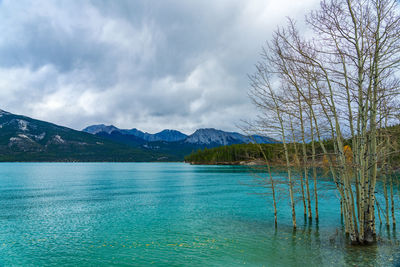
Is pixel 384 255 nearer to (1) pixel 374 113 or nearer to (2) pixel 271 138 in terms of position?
(1) pixel 374 113

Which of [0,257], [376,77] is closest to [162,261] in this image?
[0,257]

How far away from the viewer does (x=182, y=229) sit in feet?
62.2

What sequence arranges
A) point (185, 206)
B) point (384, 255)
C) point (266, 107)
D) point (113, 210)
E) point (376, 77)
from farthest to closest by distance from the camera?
point (185, 206) → point (113, 210) → point (266, 107) → point (384, 255) → point (376, 77)

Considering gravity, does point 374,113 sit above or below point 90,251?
above

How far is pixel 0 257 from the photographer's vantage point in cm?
1360

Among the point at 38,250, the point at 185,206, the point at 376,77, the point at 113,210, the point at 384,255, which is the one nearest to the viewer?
the point at 376,77

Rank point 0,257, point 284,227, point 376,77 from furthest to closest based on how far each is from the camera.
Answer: point 284,227, point 0,257, point 376,77

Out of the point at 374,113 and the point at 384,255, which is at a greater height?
the point at 374,113

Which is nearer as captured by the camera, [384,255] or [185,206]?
[384,255]

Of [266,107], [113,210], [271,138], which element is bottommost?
[113,210]

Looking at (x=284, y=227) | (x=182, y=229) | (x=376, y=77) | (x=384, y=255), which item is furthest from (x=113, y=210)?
(x=376, y=77)

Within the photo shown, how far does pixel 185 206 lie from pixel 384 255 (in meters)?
20.0

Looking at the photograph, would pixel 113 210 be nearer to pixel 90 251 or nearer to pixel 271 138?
pixel 90 251

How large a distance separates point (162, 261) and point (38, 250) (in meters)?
7.26
